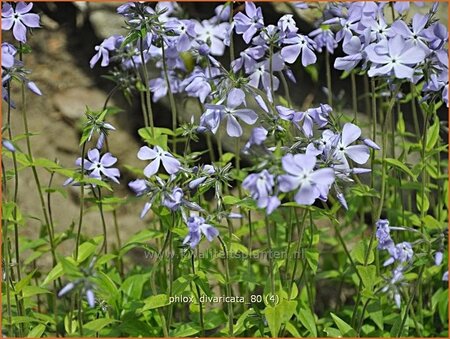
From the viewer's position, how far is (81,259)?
10.4ft

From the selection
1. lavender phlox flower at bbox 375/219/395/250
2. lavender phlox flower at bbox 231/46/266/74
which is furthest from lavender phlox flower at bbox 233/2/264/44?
lavender phlox flower at bbox 375/219/395/250

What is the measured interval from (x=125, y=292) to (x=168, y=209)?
2.51 ft

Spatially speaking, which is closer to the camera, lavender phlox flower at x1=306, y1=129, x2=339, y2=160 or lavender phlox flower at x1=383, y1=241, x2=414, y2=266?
lavender phlox flower at x1=306, y1=129, x2=339, y2=160

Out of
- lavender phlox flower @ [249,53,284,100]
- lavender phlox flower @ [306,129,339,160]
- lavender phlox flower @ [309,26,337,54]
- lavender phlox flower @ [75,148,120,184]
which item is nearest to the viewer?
lavender phlox flower @ [306,129,339,160]

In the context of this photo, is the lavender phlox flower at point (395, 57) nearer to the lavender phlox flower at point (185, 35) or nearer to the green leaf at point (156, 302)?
the lavender phlox flower at point (185, 35)

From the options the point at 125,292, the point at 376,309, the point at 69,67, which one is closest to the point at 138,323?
the point at 125,292

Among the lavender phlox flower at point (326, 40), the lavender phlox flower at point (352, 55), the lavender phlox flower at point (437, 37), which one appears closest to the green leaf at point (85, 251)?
the lavender phlox flower at point (352, 55)

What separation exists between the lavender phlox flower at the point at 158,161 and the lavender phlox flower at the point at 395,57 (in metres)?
0.75

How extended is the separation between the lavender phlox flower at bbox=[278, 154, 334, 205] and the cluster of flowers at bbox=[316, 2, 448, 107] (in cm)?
64

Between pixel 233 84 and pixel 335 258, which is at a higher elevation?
pixel 233 84

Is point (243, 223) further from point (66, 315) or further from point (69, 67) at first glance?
point (69, 67)

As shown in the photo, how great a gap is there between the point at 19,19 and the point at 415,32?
154 cm

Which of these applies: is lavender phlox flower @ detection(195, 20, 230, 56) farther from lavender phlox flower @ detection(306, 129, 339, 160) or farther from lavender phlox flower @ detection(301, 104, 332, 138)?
lavender phlox flower @ detection(306, 129, 339, 160)

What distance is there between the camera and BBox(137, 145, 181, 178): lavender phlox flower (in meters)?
2.75
